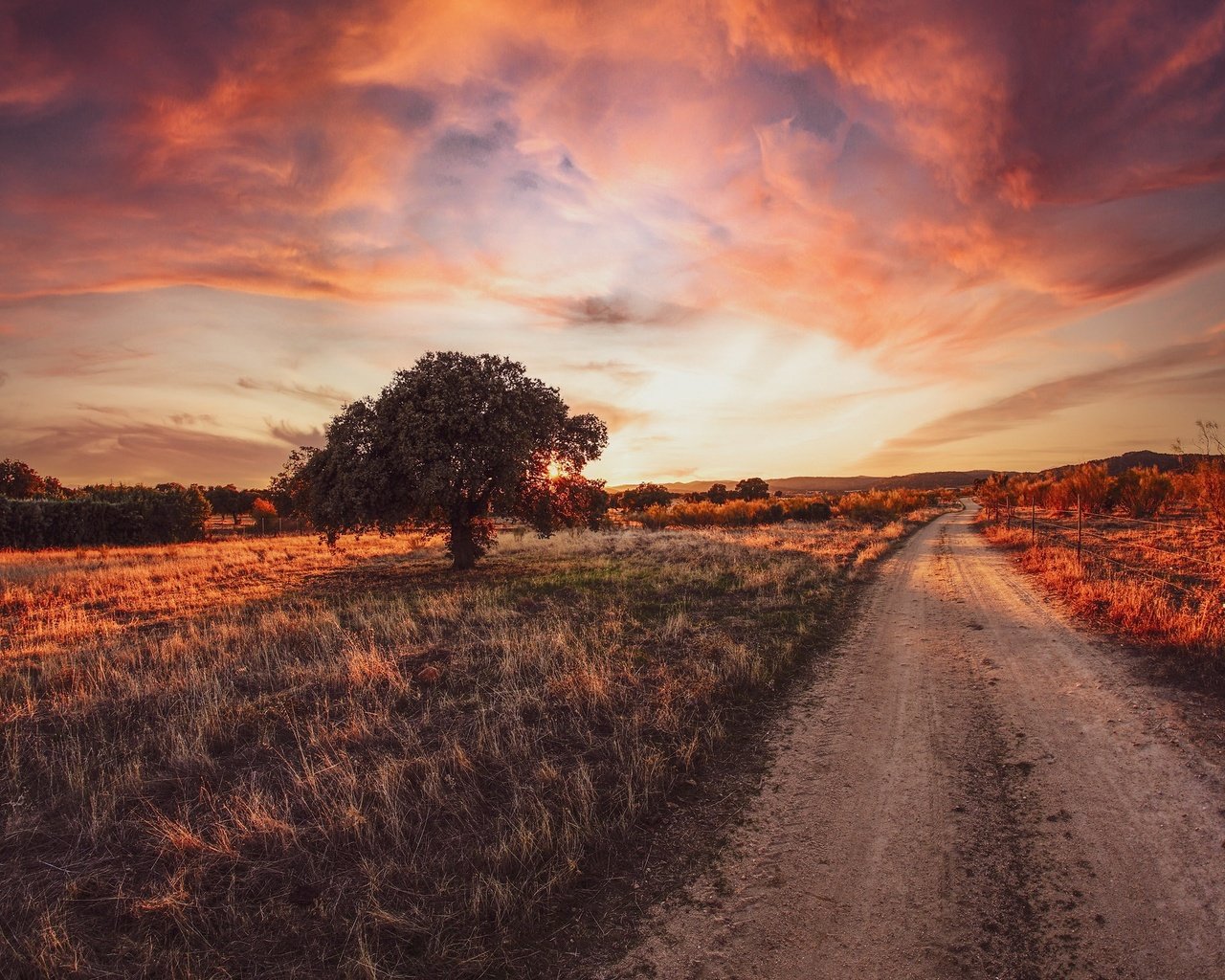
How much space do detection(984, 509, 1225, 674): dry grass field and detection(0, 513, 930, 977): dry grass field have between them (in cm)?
521

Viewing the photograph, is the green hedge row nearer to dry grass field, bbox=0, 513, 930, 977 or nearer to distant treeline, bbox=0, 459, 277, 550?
distant treeline, bbox=0, 459, 277, 550

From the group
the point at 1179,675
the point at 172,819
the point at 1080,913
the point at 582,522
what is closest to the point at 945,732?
the point at 1080,913

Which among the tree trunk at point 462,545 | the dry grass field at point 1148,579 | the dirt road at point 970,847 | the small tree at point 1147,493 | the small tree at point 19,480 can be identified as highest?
the small tree at point 19,480

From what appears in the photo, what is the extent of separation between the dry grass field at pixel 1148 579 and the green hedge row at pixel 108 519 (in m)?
60.0

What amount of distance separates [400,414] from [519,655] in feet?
39.1

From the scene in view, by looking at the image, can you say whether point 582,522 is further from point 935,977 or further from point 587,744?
point 935,977

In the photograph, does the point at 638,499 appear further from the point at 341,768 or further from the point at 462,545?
the point at 341,768

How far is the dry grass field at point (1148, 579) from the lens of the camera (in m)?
9.10

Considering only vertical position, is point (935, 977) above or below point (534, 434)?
below

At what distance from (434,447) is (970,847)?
654 inches

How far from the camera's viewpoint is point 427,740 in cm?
643

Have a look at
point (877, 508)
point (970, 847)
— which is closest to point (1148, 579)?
point (970, 847)

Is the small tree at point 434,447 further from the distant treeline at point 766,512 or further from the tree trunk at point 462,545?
the distant treeline at point 766,512

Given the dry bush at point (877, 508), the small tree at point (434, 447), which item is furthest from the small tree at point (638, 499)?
the small tree at point (434, 447)
